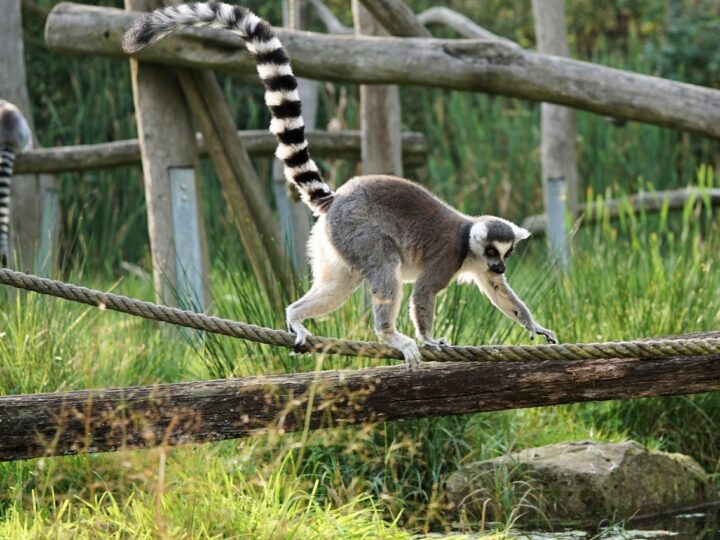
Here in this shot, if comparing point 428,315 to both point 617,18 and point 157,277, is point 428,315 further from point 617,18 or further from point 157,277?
point 617,18

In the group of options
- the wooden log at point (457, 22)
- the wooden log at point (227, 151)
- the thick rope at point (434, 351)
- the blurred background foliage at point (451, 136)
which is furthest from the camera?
the blurred background foliage at point (451, 136)

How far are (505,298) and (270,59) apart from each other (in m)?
1.33

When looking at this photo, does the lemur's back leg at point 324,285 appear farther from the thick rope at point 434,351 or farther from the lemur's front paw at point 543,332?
the lemur's front paw at point 543,332

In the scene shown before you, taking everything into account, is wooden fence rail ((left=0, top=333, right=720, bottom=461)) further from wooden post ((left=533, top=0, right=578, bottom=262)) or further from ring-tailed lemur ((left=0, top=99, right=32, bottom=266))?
wooden post ((left=533, top=0, right=578, bottom=262))

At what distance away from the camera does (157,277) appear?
596 centimetres

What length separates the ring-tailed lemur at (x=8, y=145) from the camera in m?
7.61

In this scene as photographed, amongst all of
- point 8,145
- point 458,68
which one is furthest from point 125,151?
point 458,68

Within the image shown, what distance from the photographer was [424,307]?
13.6ft

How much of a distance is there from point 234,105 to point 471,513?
25.3 feet

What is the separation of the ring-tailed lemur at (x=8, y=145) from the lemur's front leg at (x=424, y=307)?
4.14 meters

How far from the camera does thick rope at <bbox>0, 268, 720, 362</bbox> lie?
3.35 meters

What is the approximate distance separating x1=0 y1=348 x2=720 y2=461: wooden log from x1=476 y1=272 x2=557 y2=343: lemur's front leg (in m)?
0.65

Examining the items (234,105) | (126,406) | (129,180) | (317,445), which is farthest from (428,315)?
(234,105)

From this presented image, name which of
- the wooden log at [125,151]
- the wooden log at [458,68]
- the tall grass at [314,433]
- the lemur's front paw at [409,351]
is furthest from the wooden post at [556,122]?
the lemur's front paw at [409,351]
